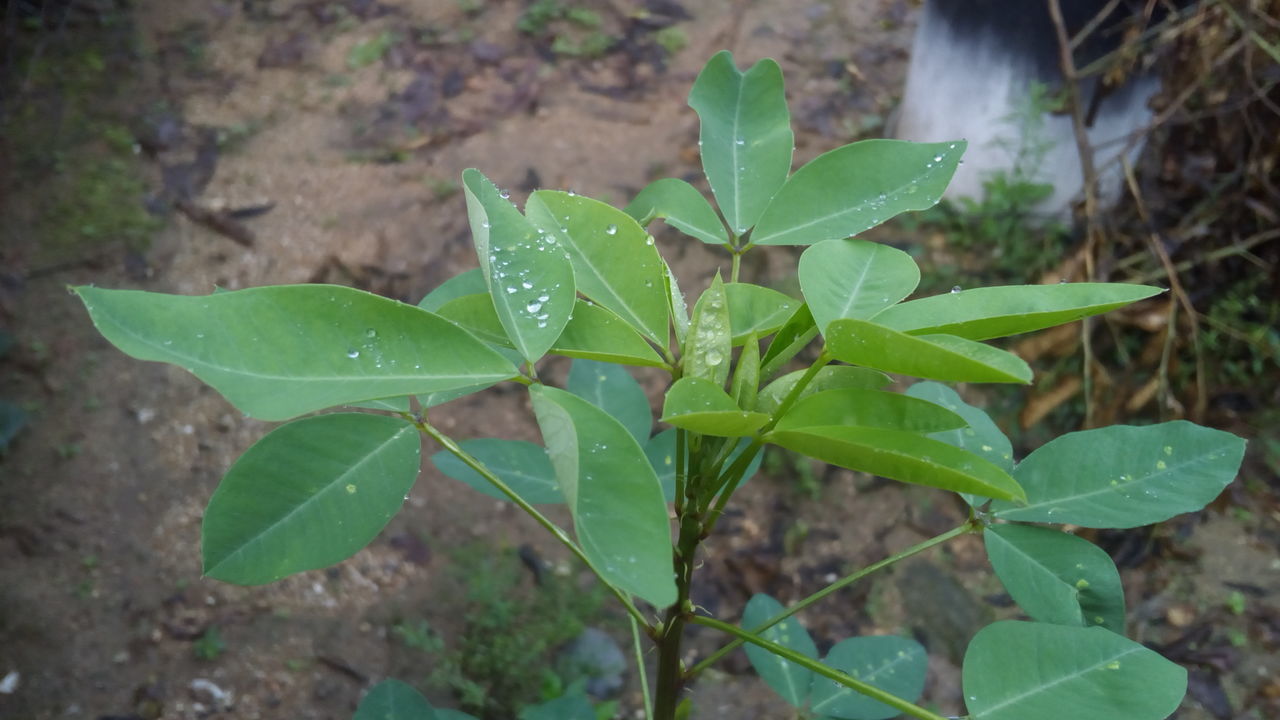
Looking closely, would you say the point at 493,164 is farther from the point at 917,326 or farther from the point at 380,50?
the point at 917,326

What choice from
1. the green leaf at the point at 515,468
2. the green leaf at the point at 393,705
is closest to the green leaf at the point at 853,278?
the green leaf at the point at 515,468

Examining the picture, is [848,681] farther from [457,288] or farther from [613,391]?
[613,391]

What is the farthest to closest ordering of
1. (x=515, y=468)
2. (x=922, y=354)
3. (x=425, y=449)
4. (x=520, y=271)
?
(x=425, y=449) → (x=515, y=468) → (x=520, y=271) → (x=922, y=354)

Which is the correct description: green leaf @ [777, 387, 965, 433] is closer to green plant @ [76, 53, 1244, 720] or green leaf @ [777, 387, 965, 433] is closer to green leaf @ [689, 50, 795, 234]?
green plant @ [76, 53, 1244, 720]

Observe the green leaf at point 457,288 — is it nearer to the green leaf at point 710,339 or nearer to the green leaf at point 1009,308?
the green leaf at point 710,339

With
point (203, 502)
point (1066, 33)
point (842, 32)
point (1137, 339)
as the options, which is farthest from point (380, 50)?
point (1137, 339)

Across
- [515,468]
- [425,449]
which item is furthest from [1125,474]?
[425,449]

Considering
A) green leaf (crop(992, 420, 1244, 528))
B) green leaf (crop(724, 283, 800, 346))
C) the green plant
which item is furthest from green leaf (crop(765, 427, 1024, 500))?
green leaf (crop(992, 420, 1244, 528))
